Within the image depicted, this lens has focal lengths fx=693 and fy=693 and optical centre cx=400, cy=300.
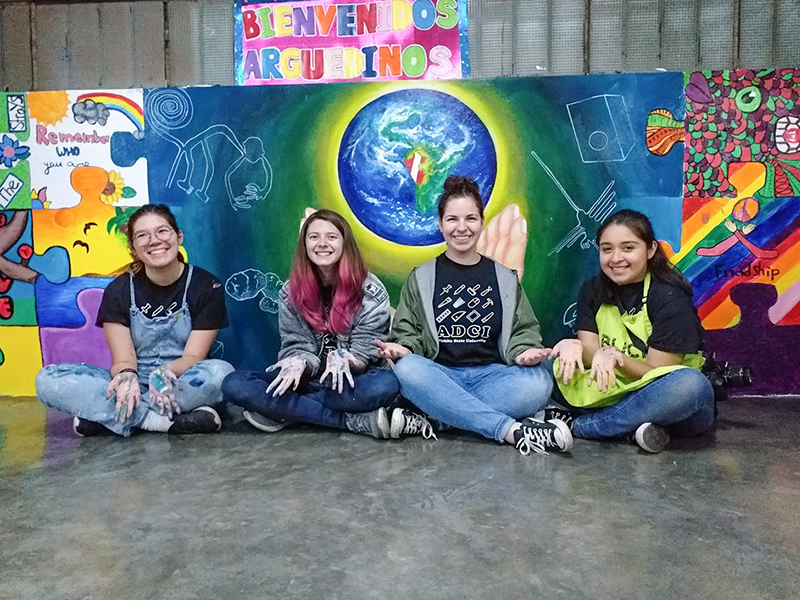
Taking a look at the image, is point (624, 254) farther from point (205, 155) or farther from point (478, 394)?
point (205, 155)

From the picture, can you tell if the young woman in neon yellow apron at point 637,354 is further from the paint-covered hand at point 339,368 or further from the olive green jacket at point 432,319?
the paint-covered hand at point 339,368

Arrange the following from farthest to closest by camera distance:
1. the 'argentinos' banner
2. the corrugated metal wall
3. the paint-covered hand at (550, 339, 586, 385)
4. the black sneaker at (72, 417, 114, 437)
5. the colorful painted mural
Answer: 1. the corrugated metal wall
2. the 'argentinos' banner
3. the colorful painted mural
4. the black sneaker at (72, 417, 114, 437)
5. the paint-covered hand at (550, 339, 586, 385)

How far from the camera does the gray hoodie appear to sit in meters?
2.43

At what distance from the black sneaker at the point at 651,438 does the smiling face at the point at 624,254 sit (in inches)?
19.4

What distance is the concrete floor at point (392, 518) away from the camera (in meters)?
1.33

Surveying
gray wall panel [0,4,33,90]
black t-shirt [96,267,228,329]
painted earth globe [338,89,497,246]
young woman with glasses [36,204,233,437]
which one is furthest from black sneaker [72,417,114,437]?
gray wall panel [0,4,33,90]

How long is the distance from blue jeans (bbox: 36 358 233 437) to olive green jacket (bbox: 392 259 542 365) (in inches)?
26.2

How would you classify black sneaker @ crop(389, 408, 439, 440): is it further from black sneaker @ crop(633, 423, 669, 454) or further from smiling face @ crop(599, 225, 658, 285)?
smiling face @ crop(599, 225, 658, 285)

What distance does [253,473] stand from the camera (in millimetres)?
1980

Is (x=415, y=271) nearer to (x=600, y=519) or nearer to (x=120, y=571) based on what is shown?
(x=600, y=519)

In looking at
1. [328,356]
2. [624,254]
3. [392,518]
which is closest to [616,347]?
[624,254]

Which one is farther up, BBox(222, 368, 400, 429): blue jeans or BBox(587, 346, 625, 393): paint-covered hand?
BBox(587, 346, 625, 393): paint-covered hand

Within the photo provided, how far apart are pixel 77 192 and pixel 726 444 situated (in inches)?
108

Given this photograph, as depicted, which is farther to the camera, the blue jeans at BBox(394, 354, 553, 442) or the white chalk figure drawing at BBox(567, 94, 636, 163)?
the white chalk figure drawing at BBox(567, 94, 636, 163)
